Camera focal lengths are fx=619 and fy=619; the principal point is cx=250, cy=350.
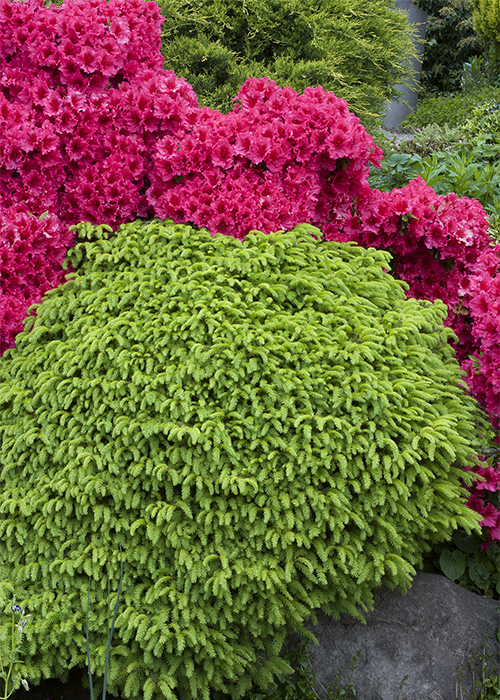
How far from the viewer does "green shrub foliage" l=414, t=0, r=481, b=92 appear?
42.9 feet

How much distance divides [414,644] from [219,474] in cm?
111

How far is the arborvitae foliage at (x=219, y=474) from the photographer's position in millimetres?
2197

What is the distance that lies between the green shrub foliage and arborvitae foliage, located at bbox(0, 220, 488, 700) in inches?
488

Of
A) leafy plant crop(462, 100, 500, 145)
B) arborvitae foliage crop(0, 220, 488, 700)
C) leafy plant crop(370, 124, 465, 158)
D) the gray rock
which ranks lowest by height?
the gray rock

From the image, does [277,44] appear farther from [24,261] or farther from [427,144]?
[24,261]

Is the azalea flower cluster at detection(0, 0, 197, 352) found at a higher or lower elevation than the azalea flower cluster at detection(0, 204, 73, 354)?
higher

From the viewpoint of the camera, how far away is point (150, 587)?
225 cm

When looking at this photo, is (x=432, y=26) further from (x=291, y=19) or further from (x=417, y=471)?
(x=417, y=471)

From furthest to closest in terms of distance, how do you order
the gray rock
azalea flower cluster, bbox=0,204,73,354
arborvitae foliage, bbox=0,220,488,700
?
azalea flower cluster, bbox=0,204,73,354 < the gray rock < arborvitae foliage, bbox=0,220,488,700

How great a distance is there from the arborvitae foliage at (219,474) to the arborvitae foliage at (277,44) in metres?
4.59

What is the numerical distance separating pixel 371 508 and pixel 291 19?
6.09 metres

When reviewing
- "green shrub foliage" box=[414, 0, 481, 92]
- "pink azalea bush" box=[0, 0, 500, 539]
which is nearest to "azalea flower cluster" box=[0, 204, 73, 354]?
"pink azalea bush" box=[0, 0, 500, 539]

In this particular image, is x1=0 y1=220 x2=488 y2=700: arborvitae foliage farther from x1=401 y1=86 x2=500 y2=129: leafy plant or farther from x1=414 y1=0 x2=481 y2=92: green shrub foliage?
x1=414 y1=0 x2=481 y2=92: green shrub foliage

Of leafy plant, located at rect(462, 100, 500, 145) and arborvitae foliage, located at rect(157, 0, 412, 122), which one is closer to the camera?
leafy plant, located at rect(462, 100, 500, 145)
